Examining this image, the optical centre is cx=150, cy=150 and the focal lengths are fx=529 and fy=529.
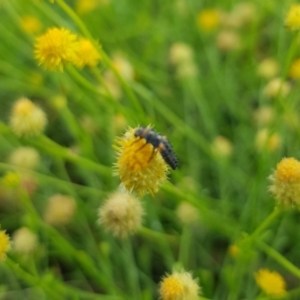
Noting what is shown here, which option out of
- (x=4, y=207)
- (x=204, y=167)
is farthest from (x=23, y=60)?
(x=204, y=167)

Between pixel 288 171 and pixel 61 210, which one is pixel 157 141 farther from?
pixel 61 210

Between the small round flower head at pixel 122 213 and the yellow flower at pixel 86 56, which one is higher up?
the yellow flower at pixel 86 56

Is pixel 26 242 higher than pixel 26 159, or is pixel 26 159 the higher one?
pixel 26 159

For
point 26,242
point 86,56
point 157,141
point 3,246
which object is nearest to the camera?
point 157,141

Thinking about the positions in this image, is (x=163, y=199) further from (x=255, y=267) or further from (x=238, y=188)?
(x=255, y=267)

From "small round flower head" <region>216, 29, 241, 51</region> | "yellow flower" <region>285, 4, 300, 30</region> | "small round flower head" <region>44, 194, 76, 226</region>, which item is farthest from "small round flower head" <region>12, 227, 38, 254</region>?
"small round flower head" <region>216, 29, 241, 51</region>

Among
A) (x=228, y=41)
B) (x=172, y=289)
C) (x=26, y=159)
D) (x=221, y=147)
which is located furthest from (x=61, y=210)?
(x=228, y=41)

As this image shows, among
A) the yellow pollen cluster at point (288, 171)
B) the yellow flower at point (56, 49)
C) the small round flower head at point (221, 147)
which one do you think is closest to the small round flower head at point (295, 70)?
the small round flower head at point (221, 147)

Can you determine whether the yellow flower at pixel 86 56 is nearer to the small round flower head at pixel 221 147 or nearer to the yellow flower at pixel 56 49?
the yellow flower at pixel 56 49
